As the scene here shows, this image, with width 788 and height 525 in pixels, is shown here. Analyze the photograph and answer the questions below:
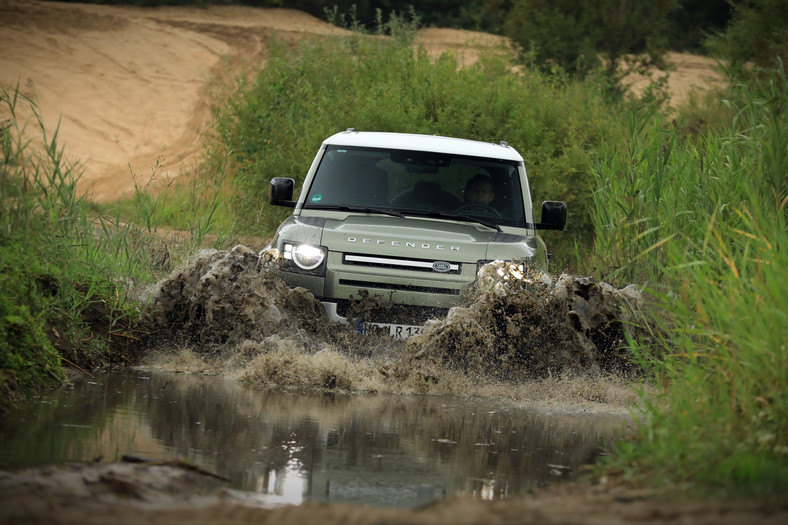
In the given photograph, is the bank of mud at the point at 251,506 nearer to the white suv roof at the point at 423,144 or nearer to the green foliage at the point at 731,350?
the green foliage at the point at 731,350

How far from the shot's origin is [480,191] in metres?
10.2

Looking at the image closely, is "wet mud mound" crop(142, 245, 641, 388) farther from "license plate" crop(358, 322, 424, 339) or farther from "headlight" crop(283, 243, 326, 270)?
"headlight" crop(283, 243, 326, 270)

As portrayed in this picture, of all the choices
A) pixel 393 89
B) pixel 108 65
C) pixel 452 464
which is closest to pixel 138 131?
pixel 108 65

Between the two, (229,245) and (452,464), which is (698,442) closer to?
(452,464)

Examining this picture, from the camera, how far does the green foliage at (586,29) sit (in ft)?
102

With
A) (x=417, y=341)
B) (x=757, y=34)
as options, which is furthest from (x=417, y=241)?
(x=757, y=34)

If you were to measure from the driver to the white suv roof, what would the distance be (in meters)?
0.22

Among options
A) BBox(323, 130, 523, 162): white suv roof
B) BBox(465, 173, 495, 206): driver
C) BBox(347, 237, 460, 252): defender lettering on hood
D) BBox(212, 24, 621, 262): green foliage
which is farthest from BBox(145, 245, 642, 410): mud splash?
BBox(212, 24, 621, 262): green foliage

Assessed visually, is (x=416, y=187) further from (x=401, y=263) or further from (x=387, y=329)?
(x=387, y=329)

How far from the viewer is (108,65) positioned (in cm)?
4119

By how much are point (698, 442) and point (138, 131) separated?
33.7m

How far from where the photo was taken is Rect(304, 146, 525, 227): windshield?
9.91 metres

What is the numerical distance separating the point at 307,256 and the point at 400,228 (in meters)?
0.77

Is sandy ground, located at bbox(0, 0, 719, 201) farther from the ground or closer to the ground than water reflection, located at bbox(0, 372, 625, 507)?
closer to the ground
